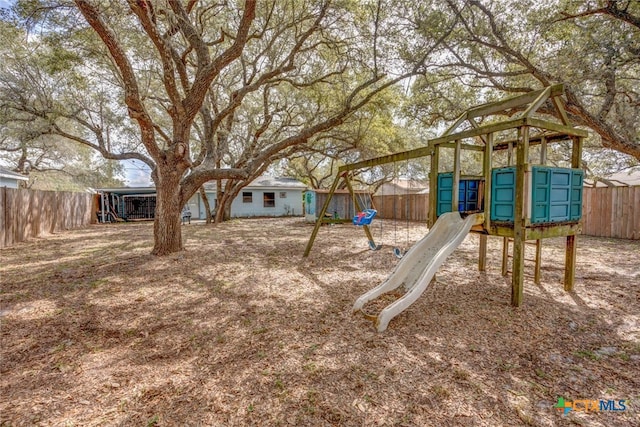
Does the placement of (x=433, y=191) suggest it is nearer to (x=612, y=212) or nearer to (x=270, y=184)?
(x=612, y=212)

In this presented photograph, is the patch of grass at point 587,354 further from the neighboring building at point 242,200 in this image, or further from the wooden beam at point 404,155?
the neighboring building at point 242,200

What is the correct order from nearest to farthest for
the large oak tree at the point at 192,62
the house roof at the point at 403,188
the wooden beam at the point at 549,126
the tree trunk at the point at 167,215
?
1. the wooden beam at the point at 549,126
2. the large oak tree at the point at 192,62
3. the tree trunk at the point at 167,215
4. the house roof at the point at 403,188

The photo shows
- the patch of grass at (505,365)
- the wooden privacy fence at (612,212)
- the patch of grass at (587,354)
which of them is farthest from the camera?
the wooden privacy fence at (612,212)

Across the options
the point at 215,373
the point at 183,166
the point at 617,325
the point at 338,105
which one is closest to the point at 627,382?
the point at 617,325

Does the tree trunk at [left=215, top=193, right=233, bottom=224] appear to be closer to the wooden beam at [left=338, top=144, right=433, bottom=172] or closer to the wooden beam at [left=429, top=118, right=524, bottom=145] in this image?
the wooden beam at [left=338, top=144, right=433, bottom=172]

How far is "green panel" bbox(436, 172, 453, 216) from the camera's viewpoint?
181 inches

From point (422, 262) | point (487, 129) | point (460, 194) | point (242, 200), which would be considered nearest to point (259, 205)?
point (242, 200)

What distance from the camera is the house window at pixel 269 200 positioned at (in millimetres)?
21281

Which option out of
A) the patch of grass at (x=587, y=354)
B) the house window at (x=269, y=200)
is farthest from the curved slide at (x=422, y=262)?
the house window at (x=269, y=200)

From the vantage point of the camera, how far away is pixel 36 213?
9672 millimetres

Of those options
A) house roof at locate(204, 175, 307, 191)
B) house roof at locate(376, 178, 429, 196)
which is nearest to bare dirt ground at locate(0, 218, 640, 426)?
house roof at locate(204, 175, 307, 191)

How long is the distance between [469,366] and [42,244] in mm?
10760

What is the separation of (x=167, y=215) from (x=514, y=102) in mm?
6939

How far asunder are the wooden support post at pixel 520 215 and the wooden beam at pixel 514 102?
0.87 m
